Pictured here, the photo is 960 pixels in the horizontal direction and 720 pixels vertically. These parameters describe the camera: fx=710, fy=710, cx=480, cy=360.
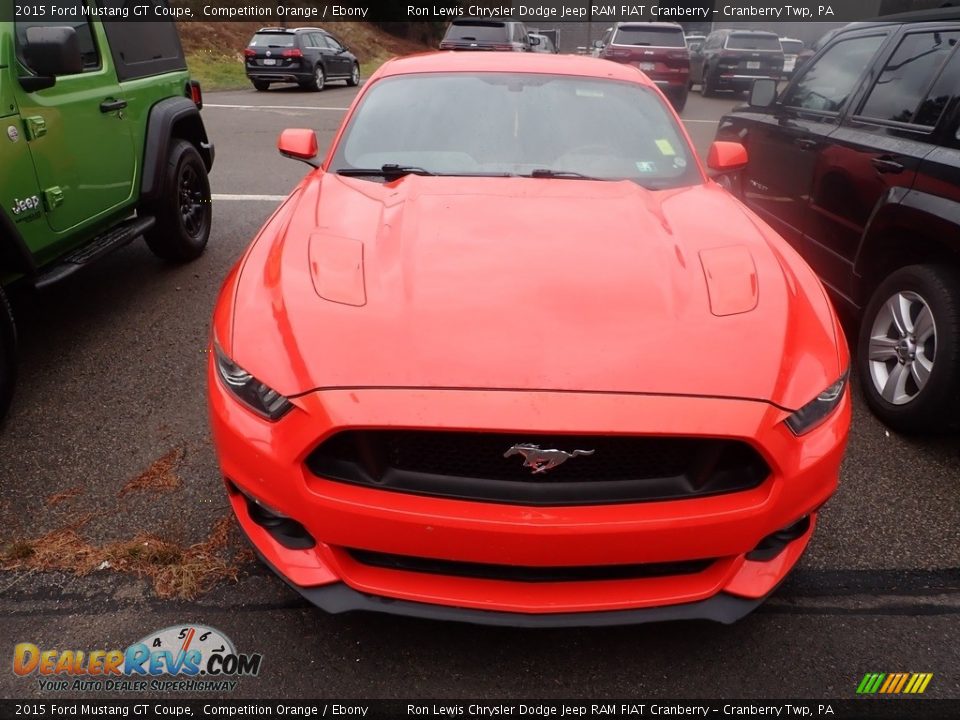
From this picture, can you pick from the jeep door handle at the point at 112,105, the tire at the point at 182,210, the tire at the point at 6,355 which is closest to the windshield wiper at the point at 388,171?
the tire at the point at 6,355

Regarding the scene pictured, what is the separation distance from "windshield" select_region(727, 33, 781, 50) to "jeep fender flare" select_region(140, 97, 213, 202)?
55.4ft

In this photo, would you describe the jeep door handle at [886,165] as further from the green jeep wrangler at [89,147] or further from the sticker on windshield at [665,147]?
the green jeep wrangler at [89,147]

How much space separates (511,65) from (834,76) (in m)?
2.02

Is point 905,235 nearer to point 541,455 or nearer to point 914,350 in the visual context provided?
point 914,350

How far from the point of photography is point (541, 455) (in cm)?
173

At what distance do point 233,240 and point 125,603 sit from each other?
4158 mm

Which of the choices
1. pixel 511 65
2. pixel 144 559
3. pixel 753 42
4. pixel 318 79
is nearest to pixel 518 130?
pixel 511 65

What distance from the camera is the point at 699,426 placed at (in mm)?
1716

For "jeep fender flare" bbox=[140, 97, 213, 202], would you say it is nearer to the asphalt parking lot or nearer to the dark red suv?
the asphalt parking lot

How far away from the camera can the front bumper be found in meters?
1.72

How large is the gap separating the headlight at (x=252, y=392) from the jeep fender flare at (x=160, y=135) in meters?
3.18

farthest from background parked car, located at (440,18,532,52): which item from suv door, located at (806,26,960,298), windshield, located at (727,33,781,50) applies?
suv door, located at (806,26,960,298)

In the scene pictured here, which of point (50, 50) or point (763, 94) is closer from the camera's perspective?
point (50, 50)

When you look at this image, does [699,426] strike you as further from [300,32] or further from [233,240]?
[300,32]
